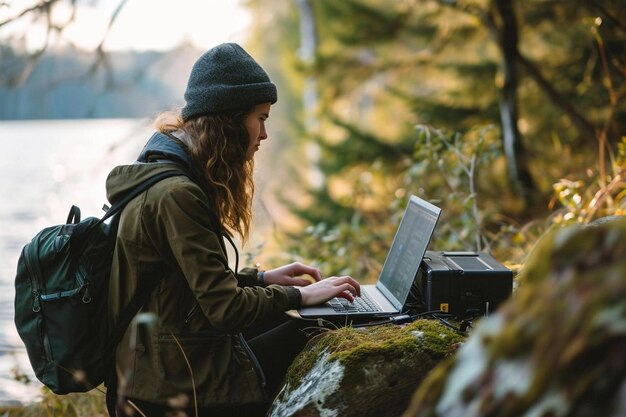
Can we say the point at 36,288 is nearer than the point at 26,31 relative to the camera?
Yes

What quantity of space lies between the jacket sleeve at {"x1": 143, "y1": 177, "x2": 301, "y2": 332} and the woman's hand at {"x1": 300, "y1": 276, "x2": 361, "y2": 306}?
0.33 metres

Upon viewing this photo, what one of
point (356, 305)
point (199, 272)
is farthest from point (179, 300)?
point (356, 305)

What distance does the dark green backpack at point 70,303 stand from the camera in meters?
2.83

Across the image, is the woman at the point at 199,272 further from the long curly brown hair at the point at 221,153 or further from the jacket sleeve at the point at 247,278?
the jacket sleeve at the point at 247,278

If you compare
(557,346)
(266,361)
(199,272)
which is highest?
(557,346)

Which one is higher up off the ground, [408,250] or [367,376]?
[408,250]

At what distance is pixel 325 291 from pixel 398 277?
22.8 inches

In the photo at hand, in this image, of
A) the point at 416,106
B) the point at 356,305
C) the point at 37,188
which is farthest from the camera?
the point at 37,188

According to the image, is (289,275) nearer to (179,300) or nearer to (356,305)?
(356,305)

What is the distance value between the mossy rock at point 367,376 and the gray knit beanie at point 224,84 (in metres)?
1.07

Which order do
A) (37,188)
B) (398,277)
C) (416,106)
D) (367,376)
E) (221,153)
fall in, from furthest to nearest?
1. (37,188)
2. (416,106)
3. (398,277)
4. (221,153)
5. (367,376)

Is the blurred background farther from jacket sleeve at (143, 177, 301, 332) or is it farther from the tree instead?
jacket sleeve at (143, 177, 301, 332)

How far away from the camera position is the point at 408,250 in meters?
3.54

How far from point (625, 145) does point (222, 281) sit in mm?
2891
